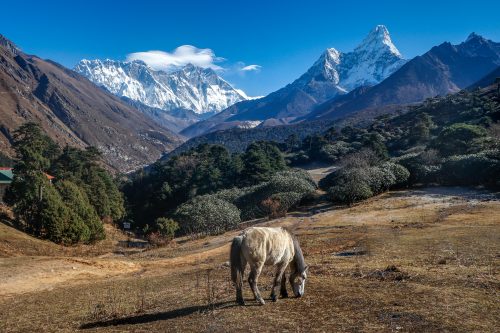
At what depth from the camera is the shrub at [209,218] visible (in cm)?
5525

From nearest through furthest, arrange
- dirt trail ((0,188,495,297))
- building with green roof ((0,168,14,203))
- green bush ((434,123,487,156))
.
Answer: dirt trail ((0,188,495,297))
green bush ((434,123,487,156))
building with green roof ((0,168,14,203))

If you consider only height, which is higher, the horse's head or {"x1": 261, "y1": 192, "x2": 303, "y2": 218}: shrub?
{"x1": 261, "y1": 192, "x2": 303, "y2": 218}: shrub

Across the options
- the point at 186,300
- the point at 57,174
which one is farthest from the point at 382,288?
the point at 57,174

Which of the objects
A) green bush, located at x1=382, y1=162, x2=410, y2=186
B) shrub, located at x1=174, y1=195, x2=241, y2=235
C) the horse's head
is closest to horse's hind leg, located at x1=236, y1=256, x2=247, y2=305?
the horse's head

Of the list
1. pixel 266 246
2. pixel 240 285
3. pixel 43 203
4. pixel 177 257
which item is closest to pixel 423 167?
pixel 177 257

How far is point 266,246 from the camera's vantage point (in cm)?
1196

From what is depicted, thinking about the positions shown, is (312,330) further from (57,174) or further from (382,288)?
(57,174)

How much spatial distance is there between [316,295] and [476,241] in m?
14.8

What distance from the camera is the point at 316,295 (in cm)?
1267

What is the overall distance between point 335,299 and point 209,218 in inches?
1736

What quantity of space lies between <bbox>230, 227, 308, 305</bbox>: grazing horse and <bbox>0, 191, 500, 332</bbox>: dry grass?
523 millimetres

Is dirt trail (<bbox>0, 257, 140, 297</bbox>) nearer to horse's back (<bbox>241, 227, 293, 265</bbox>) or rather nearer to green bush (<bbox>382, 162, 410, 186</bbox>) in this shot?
horse's back (<bbox>241, 227, 293, 265</bbox>)

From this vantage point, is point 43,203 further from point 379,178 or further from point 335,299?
point 335,299

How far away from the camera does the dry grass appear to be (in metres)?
10.0
